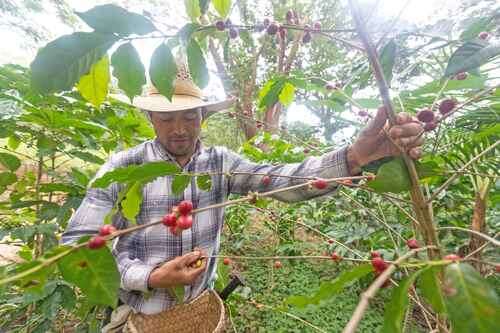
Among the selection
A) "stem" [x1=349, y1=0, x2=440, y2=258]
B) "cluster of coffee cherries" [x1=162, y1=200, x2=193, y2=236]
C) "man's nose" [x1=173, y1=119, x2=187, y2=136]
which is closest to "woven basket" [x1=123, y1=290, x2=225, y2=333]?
"man's nose" [x1=173, y1=119, x2=187, y2=136]

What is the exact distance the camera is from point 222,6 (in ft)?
1.97

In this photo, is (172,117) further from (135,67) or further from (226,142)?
(226,142)

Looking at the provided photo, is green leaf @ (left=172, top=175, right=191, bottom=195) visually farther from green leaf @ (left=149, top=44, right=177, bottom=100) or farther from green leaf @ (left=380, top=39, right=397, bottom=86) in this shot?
green leaf @ (left=380, top=39, right=397, bottom=86)

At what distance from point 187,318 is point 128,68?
118 centimetres

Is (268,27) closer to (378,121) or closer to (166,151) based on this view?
(378,121)

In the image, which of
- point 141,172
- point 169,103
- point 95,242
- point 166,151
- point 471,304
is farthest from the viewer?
point 166,151

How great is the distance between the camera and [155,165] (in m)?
0.47

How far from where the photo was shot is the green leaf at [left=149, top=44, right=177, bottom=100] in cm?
48

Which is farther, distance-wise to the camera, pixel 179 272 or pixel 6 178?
pixel 6 178

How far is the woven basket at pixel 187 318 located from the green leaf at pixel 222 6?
1020 millimetres

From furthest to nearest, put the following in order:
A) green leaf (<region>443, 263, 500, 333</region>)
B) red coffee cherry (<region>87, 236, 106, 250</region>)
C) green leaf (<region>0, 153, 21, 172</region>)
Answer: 1. green leaf (<region>0, 153, 21, 172</region>)
2. red coffee cherry (<region>87, 236, 106, 250</region>)
3. green leaf (<region>443, 263, 500, 333</region>)

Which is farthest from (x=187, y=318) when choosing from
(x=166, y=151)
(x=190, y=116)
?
(x=190, y=116)

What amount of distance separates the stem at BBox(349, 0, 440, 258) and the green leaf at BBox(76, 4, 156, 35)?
0.27 m

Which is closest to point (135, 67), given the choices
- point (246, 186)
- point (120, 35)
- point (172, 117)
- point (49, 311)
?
point (120, 35)
